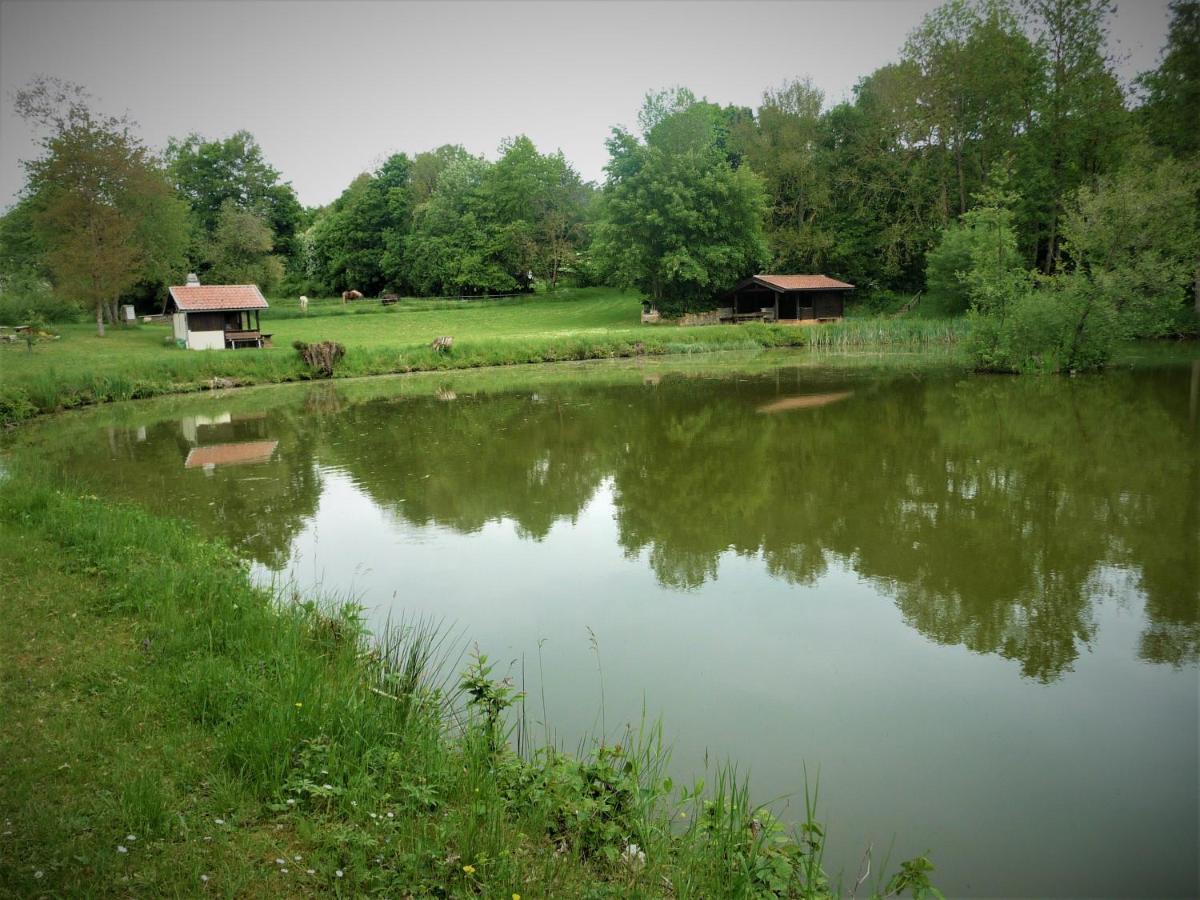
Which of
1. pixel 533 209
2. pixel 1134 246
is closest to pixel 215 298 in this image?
pixel 533 209

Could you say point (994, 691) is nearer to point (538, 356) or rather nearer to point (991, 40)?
point (538, 356)

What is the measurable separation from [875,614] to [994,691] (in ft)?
5.05

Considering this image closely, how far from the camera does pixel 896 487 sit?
39.2 ft

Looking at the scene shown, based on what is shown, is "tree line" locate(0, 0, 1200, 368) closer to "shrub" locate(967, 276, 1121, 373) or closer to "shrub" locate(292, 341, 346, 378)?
"shrub" locate(967, 276, 1121, 373)

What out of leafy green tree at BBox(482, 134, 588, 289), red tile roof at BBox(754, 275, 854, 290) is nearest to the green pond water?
red tile roof at BBox(754, 275, 854, 290)

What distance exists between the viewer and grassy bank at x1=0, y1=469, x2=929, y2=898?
3350 mm

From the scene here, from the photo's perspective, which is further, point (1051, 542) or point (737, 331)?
point (737, 331)

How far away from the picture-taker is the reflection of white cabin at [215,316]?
123 ft

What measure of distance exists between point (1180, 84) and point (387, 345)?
37.0 meters

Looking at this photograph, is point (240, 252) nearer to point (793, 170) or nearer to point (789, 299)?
point (789, 299)

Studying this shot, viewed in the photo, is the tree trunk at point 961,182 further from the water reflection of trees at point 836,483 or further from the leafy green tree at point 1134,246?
the water reflection of trees at point 836,483

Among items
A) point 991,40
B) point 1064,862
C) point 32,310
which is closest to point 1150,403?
point 1064,862

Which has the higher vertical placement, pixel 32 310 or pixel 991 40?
pixel 991 40

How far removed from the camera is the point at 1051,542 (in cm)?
919
